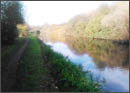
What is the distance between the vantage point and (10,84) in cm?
363

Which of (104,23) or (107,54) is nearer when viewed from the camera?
(104,23)

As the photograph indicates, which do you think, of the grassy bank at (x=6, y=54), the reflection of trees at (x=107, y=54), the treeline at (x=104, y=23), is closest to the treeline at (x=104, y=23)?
the treeline at (x=104, y=23)

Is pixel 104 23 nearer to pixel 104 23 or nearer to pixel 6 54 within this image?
pixel 104 23

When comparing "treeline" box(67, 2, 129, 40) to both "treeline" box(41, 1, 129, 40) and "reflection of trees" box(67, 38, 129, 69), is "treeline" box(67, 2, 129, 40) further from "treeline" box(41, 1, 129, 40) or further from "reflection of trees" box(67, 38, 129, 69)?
"reflection of trees" box(67, 38, 129, 69)

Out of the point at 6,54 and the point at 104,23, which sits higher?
the point at 104,23

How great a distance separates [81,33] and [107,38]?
132cm

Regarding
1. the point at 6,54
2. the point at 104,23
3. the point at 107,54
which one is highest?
the point at 104,23

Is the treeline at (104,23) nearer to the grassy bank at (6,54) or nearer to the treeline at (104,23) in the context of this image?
the treeline at (104,23)

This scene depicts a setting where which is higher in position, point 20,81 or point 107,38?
point 107,38

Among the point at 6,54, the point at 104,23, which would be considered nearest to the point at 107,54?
the point at 104,23

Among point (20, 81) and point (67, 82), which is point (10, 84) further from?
point (67, 82)

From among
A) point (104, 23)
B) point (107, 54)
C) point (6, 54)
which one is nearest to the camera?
point (104, 23)

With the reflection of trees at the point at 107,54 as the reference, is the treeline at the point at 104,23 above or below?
above

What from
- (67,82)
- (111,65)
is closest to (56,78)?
(67,82)
